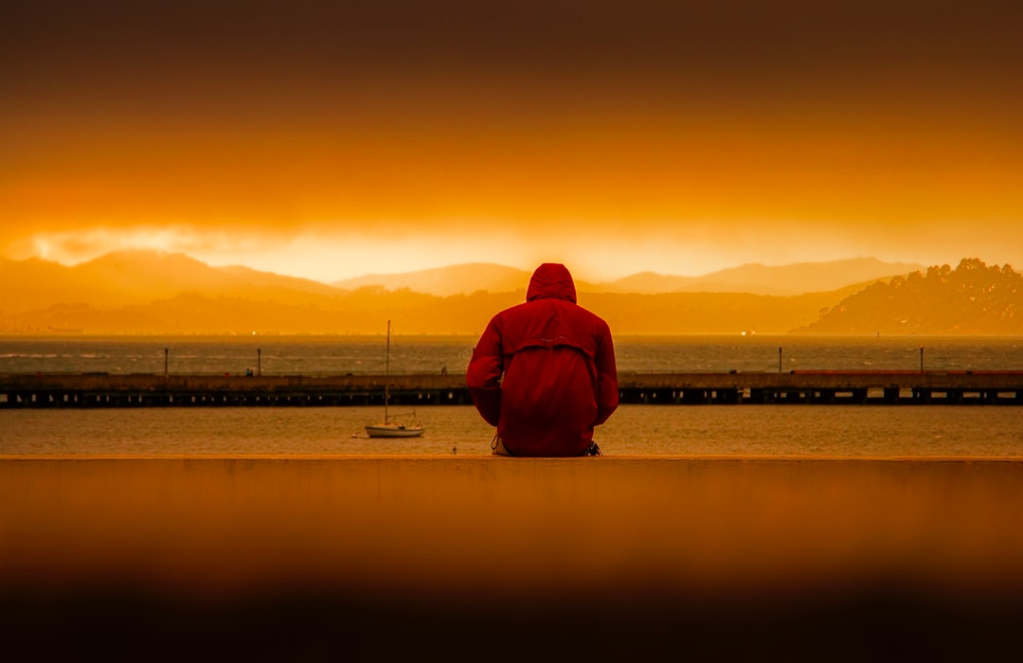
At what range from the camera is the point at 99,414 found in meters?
72.5

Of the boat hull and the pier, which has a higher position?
the pier

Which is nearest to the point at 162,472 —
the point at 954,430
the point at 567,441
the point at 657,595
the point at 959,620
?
the point at 567,441

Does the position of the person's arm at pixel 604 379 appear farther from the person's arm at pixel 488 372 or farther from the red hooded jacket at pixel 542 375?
the person's arm at pixel 488 372

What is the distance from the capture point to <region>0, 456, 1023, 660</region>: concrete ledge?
5.58 metres

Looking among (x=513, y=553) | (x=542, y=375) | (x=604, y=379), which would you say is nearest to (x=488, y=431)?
(x=604, y=379)

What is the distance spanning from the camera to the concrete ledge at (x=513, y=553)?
558cm

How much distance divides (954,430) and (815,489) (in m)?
61.2

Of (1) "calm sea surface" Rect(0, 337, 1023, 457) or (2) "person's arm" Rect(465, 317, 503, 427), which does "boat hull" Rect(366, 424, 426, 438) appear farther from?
(2) "person's arm" Rect(465, 317, 503, 427)

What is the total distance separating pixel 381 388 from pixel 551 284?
7772cm

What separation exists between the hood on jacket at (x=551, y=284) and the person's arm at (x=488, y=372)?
0.29 meters

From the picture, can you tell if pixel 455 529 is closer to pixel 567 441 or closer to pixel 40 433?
pixel 567 441

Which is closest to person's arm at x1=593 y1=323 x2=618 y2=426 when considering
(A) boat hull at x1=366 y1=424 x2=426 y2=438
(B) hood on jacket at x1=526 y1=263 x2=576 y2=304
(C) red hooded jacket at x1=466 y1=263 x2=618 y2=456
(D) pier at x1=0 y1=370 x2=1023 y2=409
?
(C) red hooded jacket at x1=466 y1=263 x2=618 y2=456

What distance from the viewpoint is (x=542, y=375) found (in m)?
5.93

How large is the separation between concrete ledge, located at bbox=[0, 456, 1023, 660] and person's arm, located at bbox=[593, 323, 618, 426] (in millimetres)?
507
